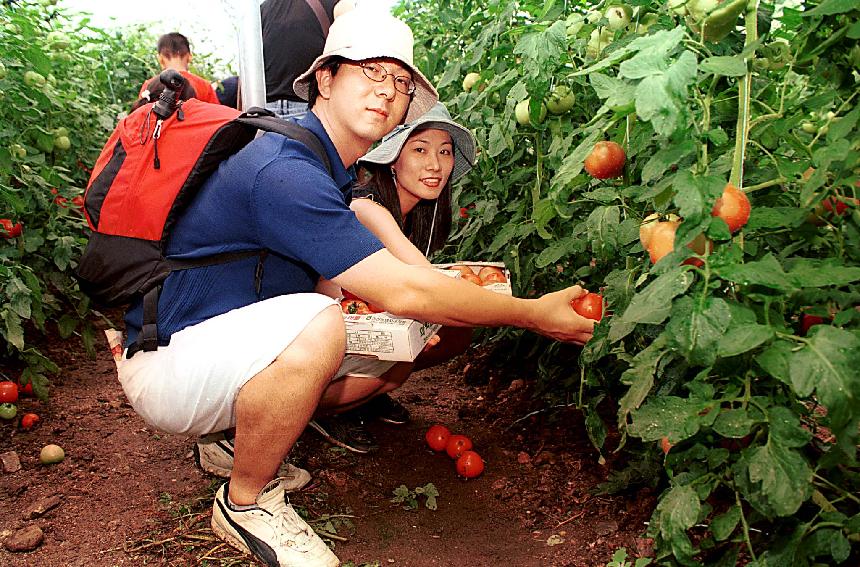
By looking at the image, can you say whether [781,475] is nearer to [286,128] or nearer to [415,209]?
[286,128]

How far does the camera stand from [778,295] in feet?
4.20

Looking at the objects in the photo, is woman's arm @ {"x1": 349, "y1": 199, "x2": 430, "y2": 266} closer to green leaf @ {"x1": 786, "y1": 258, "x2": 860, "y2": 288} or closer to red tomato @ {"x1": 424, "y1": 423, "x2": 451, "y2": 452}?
red tomato @ {"x1": 424, "y1": 423, "x2": 451, "y2": 452}

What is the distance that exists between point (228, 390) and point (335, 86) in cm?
93

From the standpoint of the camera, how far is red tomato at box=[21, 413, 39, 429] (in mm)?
3055

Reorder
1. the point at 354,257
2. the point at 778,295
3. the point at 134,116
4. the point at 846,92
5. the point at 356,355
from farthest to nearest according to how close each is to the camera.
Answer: the point at 356,355
the point at 134,116
the point at 354,257
the point at 846,92
the point at 778,295

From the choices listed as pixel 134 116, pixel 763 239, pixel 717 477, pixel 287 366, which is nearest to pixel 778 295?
pixel 717 477

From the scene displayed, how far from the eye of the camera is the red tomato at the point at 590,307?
2078mm

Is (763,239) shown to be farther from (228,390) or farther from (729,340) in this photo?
(228,390)

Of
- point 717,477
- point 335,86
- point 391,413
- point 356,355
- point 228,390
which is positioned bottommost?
point 391,413

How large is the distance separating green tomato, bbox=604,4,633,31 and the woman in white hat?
3.11 feet

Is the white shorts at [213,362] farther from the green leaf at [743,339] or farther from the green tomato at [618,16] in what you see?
the green leaf at [743,339]

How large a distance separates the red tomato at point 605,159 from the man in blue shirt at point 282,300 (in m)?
0.48

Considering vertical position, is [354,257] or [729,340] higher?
[729,340]

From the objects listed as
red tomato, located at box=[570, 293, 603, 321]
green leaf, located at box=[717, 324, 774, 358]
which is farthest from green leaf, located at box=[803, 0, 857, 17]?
red tomato, located at box=[570, 293, 603, 321]
